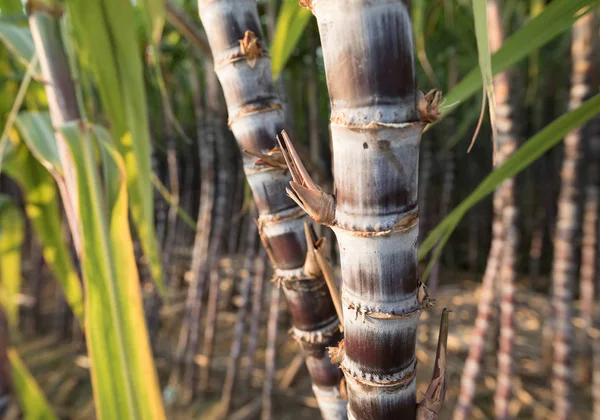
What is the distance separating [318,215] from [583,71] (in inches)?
24.6

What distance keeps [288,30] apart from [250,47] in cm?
9

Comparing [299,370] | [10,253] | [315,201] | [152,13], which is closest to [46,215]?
[10,253]

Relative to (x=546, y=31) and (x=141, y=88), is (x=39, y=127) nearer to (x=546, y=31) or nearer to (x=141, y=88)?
(x=141, y=88)

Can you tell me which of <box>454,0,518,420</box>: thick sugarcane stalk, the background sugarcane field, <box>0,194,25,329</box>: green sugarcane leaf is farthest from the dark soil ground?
<box>0,194,25,329</box>: green sugarcane leaf

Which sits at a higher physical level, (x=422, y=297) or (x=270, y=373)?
(x=422, y=297)

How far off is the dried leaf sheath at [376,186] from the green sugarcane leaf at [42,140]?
0.88 ft

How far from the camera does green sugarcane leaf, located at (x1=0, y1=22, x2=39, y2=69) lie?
0.95 ft

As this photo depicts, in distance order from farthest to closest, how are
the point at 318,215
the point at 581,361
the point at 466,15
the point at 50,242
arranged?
1. the point at 581,361
2. the point at 466,15
3. the point at 50,242
4. the point at 318,215

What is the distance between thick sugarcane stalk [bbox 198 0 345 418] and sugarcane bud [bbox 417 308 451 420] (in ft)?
0.21

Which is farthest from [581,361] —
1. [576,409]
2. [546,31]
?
[546,31]

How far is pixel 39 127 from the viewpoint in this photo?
313mm

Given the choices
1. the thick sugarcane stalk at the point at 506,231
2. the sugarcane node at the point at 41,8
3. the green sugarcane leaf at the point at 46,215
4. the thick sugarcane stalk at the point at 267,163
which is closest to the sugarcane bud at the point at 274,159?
the thick sugarcane stalk at the point at 267,163

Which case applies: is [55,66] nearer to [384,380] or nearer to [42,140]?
[42,140]

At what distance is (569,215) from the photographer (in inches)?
25.2
